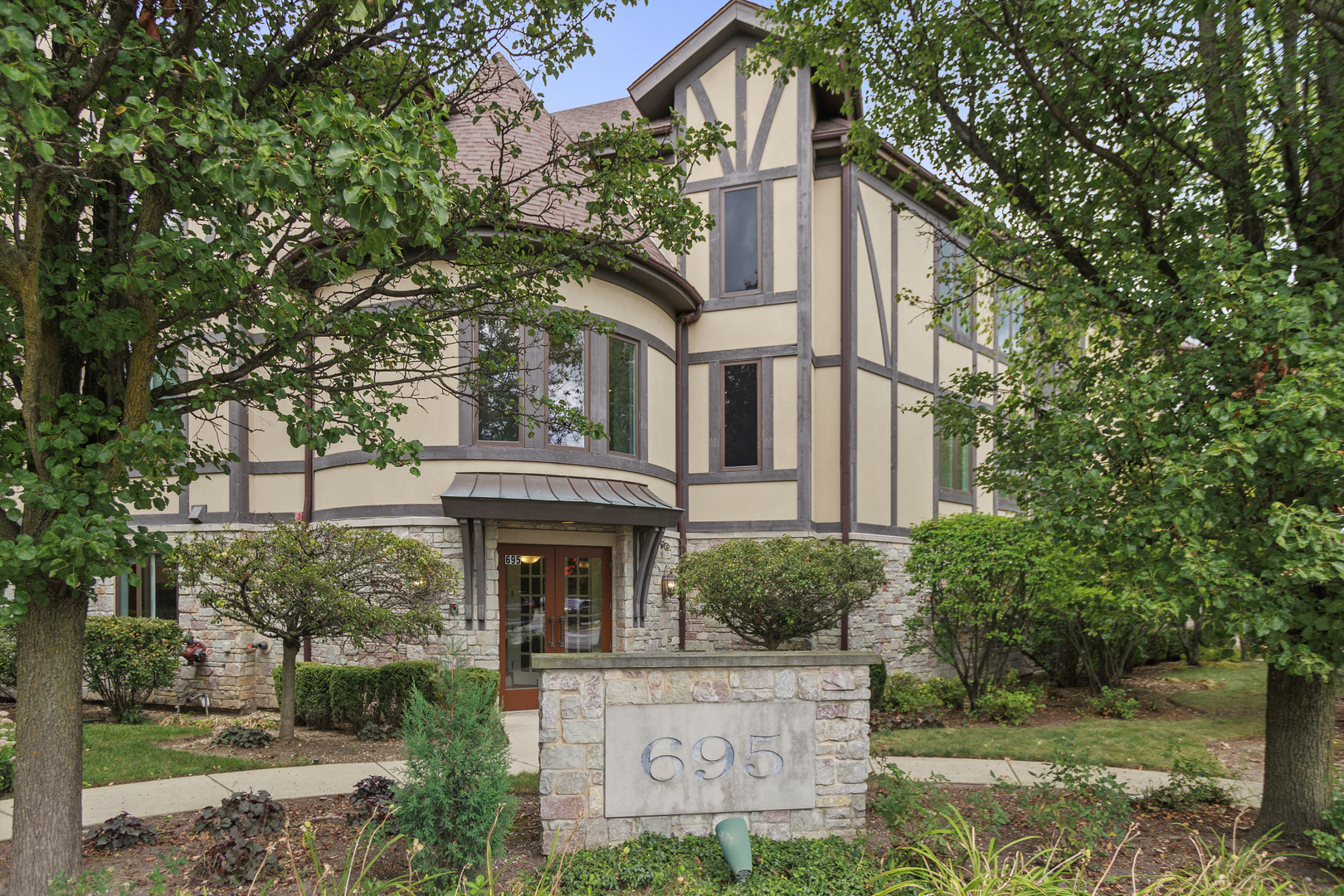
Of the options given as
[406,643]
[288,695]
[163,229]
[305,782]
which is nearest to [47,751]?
[163,229]

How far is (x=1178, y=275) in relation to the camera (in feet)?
17.9

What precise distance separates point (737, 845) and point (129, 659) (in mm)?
8852

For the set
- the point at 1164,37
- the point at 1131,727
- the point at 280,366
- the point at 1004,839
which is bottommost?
the point at 1131,727

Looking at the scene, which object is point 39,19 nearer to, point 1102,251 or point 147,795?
point 147,795

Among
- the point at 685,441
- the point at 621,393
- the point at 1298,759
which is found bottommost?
the point at 1298,759

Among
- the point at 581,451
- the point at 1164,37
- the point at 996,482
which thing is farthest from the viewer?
the point at 581,451

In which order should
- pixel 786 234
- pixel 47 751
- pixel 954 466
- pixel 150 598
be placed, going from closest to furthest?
pixel 47 751 < pixel 150 598 < pixel 786 234 < pixel 954 466

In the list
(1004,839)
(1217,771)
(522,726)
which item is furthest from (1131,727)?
(522,726)

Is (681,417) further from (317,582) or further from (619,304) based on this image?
(317,582)

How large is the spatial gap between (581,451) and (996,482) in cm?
610

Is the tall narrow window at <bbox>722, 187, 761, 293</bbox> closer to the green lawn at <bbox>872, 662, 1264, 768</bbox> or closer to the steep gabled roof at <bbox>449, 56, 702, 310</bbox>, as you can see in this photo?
the steep gabled roof at <bbox>449, 56, 702, 310</bbox>

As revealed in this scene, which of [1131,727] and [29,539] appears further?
[1131,727]

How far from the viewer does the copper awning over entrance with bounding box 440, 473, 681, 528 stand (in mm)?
9695

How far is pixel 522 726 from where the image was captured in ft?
31.8
